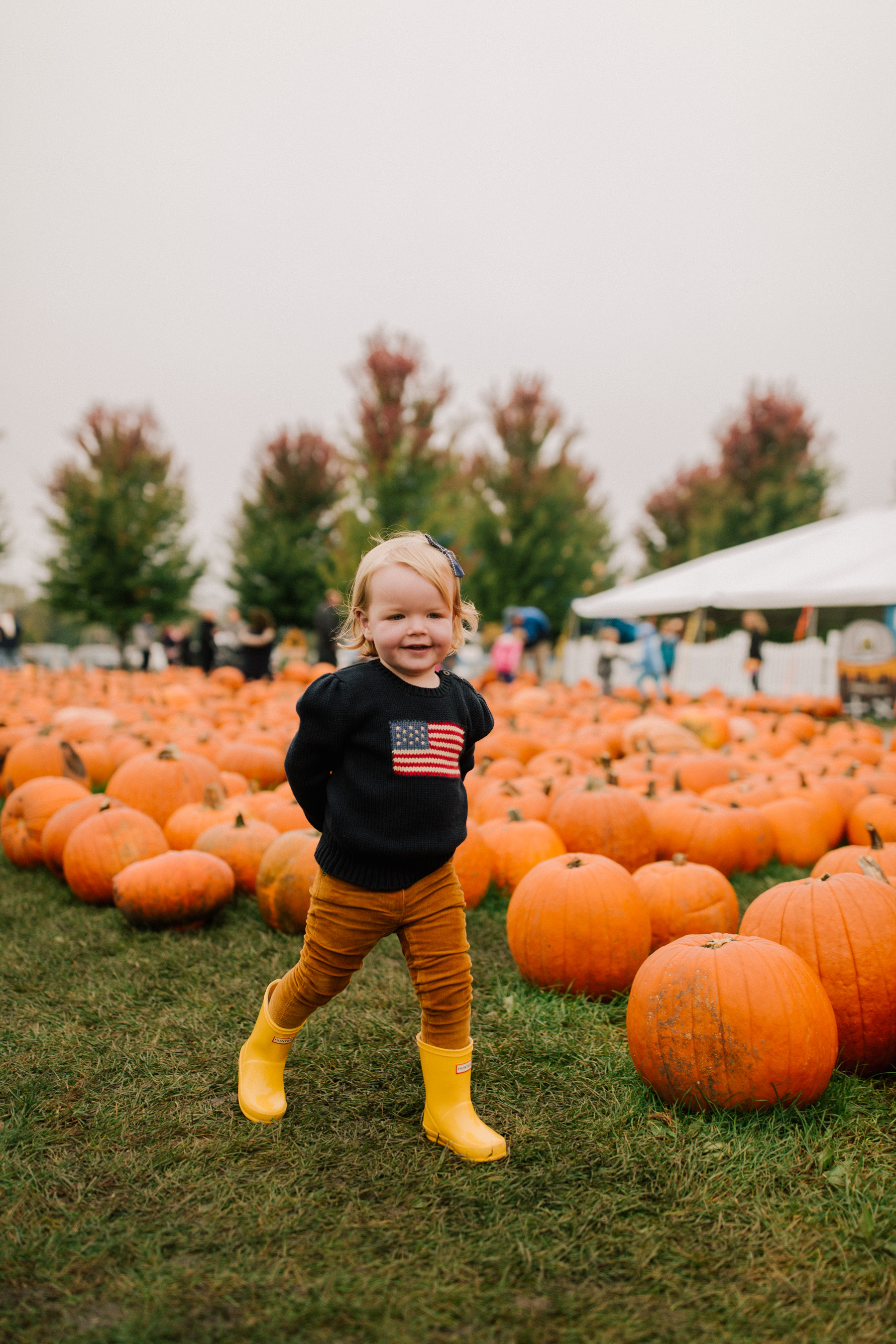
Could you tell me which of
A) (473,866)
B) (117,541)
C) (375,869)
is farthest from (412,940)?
(117,541)

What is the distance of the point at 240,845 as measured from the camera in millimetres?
4465

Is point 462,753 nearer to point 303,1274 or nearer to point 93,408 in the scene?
point 303,1274

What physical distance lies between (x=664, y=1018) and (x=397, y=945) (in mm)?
1658

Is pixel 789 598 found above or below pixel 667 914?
above

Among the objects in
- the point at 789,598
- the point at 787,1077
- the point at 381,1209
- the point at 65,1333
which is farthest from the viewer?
the point at 789,598

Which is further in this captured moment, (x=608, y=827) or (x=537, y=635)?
(x=537, y=635)

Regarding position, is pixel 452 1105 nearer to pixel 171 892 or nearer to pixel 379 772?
pixel 379 772

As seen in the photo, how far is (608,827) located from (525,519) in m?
24.1

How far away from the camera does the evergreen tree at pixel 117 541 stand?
2767 centimetres

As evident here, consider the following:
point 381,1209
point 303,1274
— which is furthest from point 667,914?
point 303,1274

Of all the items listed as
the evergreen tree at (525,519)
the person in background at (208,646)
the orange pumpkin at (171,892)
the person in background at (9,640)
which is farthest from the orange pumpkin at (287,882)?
the evergreen tree at (525,519)

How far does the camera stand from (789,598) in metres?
13.9

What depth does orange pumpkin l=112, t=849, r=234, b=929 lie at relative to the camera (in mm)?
3984

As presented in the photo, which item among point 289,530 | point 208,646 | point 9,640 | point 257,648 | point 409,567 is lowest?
point 409,567
